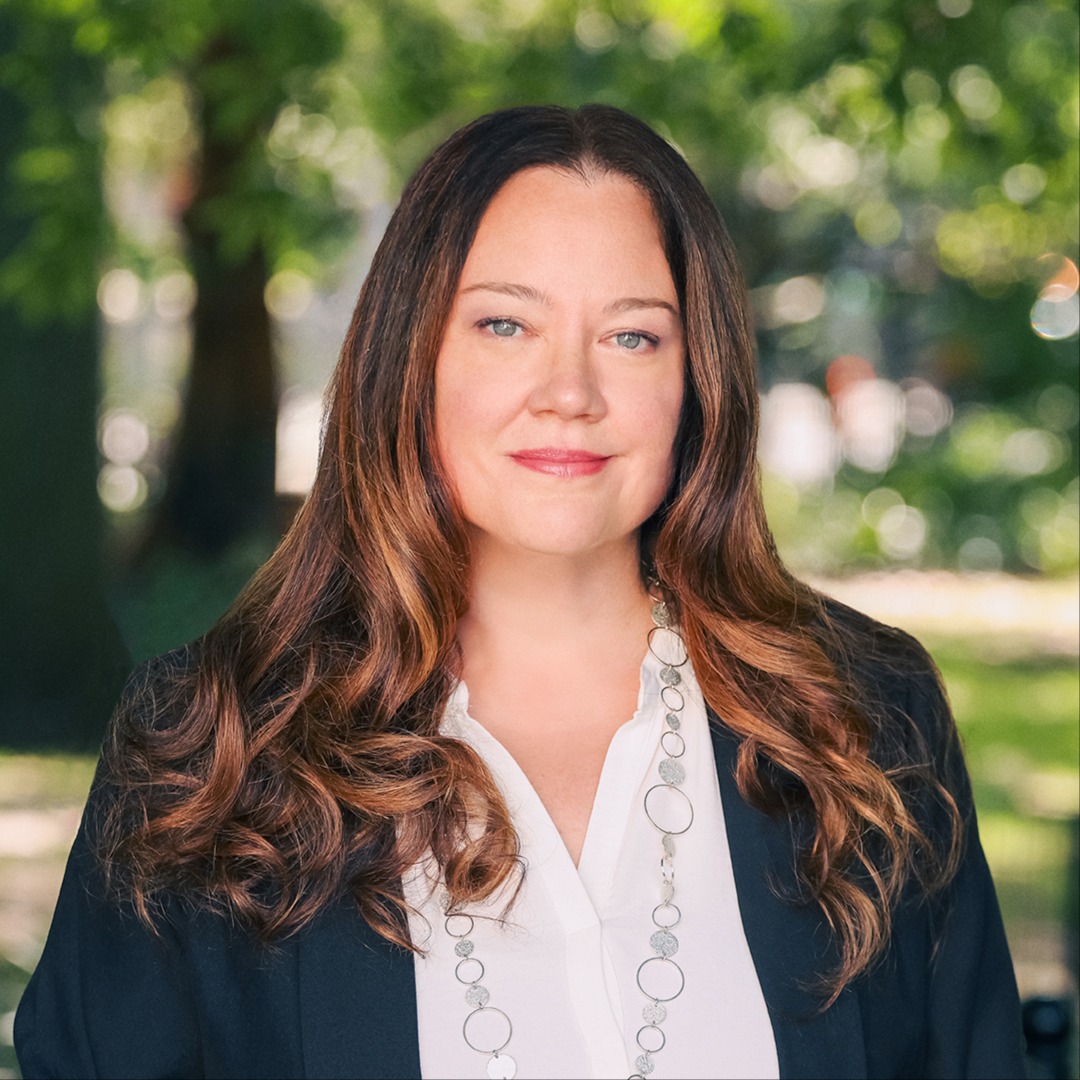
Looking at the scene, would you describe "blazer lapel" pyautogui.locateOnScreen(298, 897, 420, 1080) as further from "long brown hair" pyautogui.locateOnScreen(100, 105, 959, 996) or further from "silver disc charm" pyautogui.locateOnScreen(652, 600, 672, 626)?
"silver disc charm" pyautogui.locateOnScreen(652, 600, 672, 626)

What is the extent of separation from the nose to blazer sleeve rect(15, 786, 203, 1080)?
81 cm

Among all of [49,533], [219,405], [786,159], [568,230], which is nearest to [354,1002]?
[568,230]

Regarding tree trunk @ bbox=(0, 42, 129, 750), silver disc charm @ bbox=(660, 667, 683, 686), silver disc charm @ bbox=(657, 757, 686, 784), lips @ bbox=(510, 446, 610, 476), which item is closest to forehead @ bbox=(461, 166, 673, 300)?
lips @ bbox=(510, 446, 610, 476)

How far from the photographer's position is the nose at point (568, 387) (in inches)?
73.0

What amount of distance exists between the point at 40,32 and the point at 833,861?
7.92 feet

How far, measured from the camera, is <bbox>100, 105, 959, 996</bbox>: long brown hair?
189 cm

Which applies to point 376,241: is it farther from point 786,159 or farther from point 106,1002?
point 106,1002

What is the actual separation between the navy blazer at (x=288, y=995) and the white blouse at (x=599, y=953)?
0.03m

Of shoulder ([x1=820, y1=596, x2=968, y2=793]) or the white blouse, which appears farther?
shoulder ([x1=820, y1=596, x2=968, y2=793])

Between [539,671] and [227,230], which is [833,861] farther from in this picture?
[227,230]

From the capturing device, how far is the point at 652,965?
1.83 metres

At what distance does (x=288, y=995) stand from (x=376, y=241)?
7.12ft

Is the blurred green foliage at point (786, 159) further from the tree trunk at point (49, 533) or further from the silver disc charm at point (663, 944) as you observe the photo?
the silver disc charm at point (663, 944)

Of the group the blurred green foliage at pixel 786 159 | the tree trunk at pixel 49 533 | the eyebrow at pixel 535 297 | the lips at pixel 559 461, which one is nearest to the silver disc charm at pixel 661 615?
the lips at pixel 559 461
